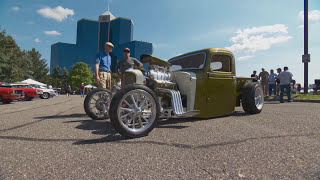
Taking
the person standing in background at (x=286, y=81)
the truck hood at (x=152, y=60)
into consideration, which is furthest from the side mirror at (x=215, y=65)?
the person standing in background at (x=286, y=81)

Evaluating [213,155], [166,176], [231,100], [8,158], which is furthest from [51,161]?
[231,100]

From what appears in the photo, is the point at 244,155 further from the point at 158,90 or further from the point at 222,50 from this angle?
the point at 222,50

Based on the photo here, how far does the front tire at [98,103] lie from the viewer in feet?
12.6

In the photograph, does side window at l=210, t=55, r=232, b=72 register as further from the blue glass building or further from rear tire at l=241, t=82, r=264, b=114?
the blue glass building

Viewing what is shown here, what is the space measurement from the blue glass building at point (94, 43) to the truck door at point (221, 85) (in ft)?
315

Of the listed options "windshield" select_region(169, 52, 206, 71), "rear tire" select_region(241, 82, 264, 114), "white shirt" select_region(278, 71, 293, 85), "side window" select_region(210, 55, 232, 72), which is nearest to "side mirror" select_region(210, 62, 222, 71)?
"side window" select_region(210, 55, 232, 72)

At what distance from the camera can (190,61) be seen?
3.97 metres

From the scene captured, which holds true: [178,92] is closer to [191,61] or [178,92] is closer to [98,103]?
[191,61]

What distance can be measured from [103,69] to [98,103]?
0.84 meters

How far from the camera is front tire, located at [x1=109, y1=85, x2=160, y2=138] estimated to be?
2.21 m

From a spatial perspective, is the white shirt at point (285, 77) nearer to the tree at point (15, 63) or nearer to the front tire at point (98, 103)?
the front tire at point (98, 103)

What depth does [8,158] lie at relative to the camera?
1.63 meters

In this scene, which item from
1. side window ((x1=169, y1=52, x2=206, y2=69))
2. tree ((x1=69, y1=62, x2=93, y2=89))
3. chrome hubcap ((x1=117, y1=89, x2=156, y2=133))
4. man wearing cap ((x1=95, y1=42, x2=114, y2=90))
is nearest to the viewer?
chrome hubcap ((x1=117, y1=89, x2=156, y2=133))

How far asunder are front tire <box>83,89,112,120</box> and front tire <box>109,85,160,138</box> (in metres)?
1.50
